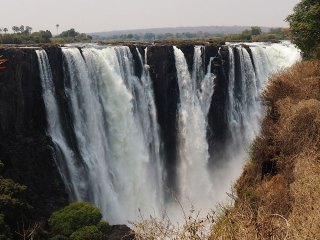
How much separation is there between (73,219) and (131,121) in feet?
36.2

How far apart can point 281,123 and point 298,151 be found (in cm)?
159

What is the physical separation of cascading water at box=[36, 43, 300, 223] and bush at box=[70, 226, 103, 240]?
23.7ft

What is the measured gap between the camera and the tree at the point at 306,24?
74.3 feet

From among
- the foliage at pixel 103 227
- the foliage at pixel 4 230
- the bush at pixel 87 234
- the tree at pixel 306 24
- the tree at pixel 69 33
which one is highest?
the tree at pixel 306 24

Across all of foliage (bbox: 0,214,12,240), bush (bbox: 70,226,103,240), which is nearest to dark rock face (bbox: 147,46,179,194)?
bush (bbox: 70,226,103,240)

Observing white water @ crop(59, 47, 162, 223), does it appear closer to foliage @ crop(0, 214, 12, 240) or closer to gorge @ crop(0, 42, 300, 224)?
gorge @ crop(0, 42, 300, 224)

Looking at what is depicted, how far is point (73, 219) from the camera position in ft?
64.5

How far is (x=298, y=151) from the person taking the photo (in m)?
14.8

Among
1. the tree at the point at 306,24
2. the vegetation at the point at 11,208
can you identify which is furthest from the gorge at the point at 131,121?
the tree at the point at 306,24

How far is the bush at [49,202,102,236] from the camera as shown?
763 inches

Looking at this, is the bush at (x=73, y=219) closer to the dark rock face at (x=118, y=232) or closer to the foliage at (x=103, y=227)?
the foliage at (x=103, y=227)

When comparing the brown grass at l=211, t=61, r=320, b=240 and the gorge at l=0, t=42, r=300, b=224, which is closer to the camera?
the brown grass at l=211, t=61, r=320, b=240

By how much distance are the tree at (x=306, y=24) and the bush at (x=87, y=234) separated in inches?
564

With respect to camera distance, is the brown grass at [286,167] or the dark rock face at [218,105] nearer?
the brown grass at [286,167]
